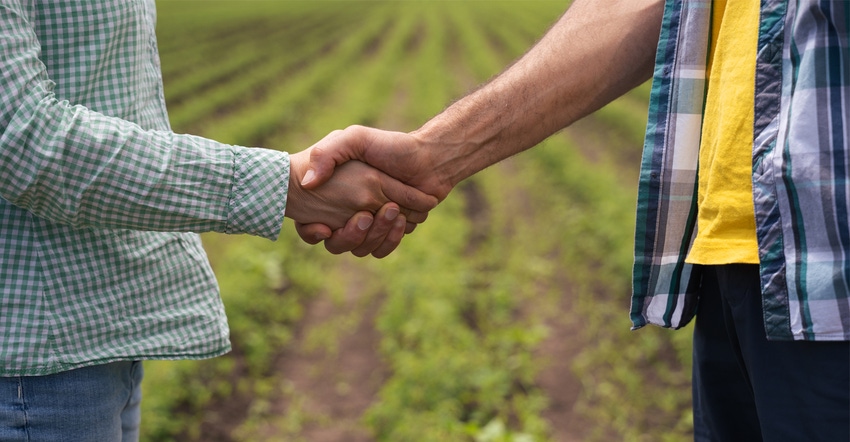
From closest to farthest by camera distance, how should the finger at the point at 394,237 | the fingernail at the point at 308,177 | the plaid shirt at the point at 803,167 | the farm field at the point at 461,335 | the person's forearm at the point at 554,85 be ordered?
the plaid shirt at the point at 803,167 < the person's forearm at the point at 554,85 < the fingernail at the point at 308,177 < the finger at the point at 394,237 < the farm field at the point at 461,335

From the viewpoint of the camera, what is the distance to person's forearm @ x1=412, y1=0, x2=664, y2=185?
210 centimetres

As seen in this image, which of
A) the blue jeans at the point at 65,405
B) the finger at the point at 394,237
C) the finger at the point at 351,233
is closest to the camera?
the blue jeans at the point at 65,405

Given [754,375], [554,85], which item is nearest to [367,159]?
[554,85]

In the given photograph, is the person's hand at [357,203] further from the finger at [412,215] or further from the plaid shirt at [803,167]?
the plaid shirt at [803,167]

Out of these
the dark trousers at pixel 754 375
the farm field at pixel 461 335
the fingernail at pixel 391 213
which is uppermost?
the fingernail at pixel 391 213

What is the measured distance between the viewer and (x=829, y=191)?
142cm

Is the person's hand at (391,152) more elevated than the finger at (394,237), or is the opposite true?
the person's hand at (391,152)

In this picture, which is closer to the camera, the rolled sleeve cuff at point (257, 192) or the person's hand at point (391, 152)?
the rolled sleeve cuff at point (257, 192)

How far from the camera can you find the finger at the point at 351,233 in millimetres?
2521

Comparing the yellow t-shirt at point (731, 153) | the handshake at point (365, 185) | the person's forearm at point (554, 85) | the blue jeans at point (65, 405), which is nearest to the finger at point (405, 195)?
the handshake at point (365, 185)

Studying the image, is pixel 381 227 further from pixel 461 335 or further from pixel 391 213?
pixel 461 335

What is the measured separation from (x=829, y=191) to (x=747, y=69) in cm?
29

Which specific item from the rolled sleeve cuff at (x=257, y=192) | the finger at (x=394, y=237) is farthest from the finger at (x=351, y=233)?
the rolled sleeve cuff at (x=257, y=192)

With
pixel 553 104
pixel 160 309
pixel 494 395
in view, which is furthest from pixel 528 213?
pixel 160 309
